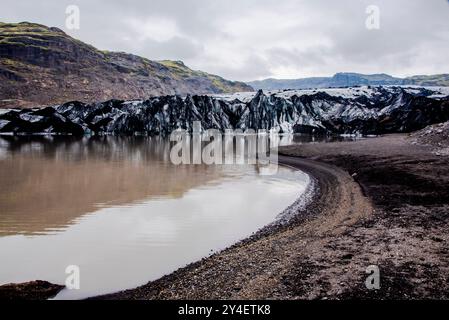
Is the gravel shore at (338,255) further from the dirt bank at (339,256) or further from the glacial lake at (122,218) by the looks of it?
the glacial lake at (122,218)

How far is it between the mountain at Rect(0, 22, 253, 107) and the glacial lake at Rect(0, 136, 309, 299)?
93033 millimetres

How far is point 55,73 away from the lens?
418 feet

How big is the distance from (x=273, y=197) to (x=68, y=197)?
10.2 m

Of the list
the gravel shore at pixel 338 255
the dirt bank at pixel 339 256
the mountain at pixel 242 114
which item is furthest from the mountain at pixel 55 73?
the dirt bank at pixel 339 256

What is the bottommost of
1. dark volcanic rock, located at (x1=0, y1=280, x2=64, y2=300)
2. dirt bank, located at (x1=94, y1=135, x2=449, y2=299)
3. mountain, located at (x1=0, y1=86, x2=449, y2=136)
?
dark volcanic rock, located at (x1=0, y1=280, x2=64, y2=300)

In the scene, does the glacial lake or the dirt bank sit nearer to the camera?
the dirt bank

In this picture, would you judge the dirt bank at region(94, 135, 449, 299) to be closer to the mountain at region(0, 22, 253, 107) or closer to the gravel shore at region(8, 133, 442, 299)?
the gravel shore at region(8, 133, 442, 299)

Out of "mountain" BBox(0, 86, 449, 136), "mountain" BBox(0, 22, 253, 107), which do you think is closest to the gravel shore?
"mountain" BBox(0, 86, 449, 136)

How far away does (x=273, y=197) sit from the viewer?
20250 millimetres

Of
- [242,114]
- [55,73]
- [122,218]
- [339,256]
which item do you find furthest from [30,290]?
[55,73]

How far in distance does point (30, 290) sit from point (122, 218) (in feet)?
22.4

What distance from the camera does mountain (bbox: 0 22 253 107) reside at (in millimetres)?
113062
